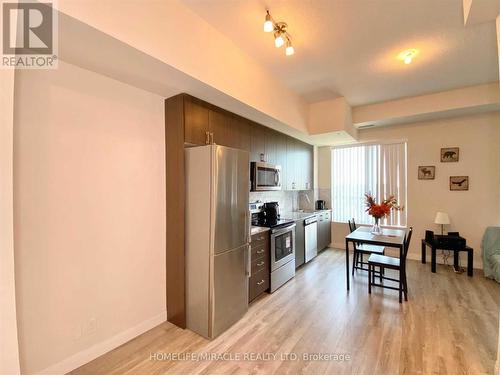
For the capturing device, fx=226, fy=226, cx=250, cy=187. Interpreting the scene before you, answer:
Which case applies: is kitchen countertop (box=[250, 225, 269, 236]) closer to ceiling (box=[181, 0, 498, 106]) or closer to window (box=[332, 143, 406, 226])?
ceiling (box=[181, 0, 498, 106])

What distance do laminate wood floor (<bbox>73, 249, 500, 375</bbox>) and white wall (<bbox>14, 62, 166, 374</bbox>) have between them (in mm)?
338

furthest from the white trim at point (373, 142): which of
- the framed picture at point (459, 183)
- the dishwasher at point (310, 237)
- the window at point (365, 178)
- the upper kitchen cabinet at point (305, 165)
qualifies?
the dishwasher at point (310, 237)

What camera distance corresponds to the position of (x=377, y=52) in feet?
8.73

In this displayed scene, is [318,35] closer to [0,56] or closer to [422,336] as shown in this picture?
[0,56]

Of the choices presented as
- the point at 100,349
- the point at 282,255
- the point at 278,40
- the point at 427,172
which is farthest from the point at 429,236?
the point at 100,349

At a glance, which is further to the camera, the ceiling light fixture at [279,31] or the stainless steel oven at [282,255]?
the stainless steel oven at [282,255]

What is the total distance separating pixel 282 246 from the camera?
3.41 meters

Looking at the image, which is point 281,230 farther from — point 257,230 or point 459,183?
point 459,183

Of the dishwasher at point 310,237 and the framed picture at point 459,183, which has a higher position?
the framed picture at point 459,183

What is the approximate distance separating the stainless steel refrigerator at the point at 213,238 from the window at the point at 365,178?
144 inches

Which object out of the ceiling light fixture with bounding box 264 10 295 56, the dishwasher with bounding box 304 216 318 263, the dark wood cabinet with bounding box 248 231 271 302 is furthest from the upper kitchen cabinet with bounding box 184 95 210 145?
the dishwasher with bounding box 304 216 318 263

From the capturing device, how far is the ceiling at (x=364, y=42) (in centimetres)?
199

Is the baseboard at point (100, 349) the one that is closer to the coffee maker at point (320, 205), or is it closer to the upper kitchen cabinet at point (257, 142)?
the upper kitchen cabinet at point (257, 142)

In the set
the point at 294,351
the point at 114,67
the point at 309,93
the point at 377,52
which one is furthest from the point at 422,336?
the point at 114,67
